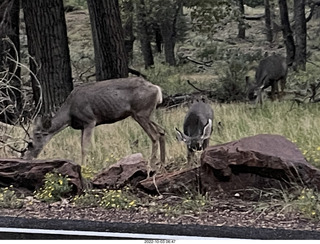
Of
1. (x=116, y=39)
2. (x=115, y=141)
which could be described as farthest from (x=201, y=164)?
(x=116, y=39)

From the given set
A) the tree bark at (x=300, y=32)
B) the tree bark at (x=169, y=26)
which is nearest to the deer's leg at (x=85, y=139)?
the tree bark at (x=300, y=32)

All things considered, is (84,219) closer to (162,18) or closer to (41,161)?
(41,161)

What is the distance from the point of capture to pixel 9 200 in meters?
4.84

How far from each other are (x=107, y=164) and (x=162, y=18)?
14.7 meters

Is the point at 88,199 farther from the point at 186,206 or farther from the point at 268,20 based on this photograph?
the point at 268,20

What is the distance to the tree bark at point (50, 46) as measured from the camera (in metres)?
9.01

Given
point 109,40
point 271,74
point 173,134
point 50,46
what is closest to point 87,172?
point 173,134

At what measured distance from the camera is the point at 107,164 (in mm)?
5840

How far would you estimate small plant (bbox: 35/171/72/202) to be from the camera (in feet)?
15.9

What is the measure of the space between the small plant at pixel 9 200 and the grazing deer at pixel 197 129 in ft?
4.01

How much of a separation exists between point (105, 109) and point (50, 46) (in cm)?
299

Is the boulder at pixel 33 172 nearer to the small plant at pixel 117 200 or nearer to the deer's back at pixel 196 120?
the small plant at pixel 117 200

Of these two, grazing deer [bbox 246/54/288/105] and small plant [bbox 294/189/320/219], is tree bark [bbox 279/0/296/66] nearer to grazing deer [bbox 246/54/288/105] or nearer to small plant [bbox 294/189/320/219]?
grazing deer [bbox 246/54/288/105]

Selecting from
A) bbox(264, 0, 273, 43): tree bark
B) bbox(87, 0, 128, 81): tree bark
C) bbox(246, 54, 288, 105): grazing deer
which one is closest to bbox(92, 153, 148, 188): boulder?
bbox(87, 0, 128, 81): tree bark
